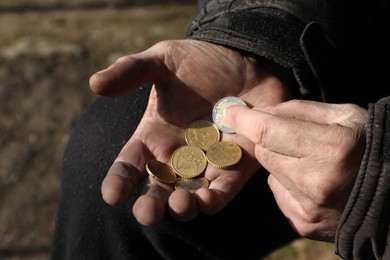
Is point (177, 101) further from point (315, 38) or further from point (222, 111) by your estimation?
point (315, 38)

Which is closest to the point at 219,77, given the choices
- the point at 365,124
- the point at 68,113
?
the point at 365,124

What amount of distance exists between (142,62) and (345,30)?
0.64 meters

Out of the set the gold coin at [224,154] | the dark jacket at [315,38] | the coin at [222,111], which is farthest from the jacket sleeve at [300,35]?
the gold coin at [224,154]

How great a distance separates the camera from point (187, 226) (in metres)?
1.58

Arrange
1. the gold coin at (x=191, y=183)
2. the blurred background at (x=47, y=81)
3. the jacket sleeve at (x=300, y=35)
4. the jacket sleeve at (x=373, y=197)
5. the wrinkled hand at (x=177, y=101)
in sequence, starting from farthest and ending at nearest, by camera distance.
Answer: the blurred background at (x=47, y=81) → the jacket sleeve at (x=300, y=35) → the gold coin at (x=191, y=183) → the wrinkled hand at (x=177, y=101) → the jacket sleeve at (x=373, y=197)

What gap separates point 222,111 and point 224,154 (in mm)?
129

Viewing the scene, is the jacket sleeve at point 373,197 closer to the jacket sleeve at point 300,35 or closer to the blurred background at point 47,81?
the jacket sleeve at point 300,35

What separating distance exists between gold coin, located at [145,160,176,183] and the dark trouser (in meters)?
0.10

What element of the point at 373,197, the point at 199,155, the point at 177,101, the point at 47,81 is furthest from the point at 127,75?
the point at 47,81

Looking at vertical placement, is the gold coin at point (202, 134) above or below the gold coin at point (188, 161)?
above

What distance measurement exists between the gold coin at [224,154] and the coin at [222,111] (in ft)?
0.15

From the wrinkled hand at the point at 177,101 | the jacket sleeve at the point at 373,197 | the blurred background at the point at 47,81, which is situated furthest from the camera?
the blurred background at the point at 47,81

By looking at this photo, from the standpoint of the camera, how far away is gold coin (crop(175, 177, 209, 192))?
1.53 metres

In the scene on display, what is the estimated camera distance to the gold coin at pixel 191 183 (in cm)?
153
